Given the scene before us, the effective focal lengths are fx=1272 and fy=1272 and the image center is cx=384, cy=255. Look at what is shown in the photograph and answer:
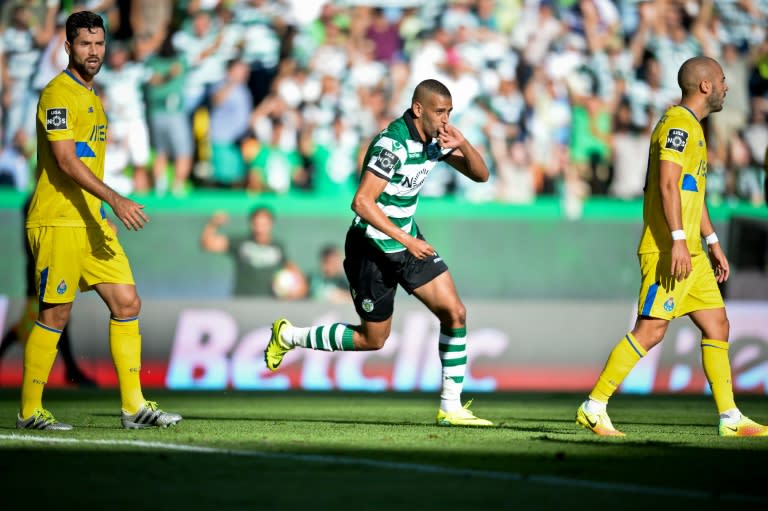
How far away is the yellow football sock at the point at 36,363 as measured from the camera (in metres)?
7.55

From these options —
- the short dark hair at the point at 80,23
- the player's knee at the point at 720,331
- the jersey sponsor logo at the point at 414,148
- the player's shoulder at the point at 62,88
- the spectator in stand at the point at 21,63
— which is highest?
the spectator in stand at the point at 21,63

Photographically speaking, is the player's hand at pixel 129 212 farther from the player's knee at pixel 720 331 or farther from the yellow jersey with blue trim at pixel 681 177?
the player's knee at pixel 720 331

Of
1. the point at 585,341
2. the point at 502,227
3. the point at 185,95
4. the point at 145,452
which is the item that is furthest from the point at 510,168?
the point at 145,452

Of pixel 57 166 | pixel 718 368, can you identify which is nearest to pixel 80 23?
pixel 57 166

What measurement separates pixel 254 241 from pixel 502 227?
10.7 ft

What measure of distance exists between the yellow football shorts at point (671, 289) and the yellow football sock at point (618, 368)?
202 millimetres

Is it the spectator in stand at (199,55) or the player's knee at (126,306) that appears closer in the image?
the player's knee at (126,306)

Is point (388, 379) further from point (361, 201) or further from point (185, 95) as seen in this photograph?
point (361, 201)

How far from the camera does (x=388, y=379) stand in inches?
532

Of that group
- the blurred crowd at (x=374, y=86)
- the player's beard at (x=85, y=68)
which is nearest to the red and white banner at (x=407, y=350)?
the blurred crowd at (x=374, y=86)

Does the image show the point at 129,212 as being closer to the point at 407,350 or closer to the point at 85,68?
the point at 85,68

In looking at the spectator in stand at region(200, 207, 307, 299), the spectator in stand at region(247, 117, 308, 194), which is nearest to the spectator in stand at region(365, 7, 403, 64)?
the spectator in stand at region(247, 117, 308, 194)

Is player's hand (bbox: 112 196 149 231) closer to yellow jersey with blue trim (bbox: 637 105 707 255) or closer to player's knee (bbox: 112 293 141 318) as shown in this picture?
player's knee (bbox: 112 293 141 318)

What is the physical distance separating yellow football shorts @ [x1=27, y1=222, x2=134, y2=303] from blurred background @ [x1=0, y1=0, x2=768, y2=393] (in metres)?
7.41
